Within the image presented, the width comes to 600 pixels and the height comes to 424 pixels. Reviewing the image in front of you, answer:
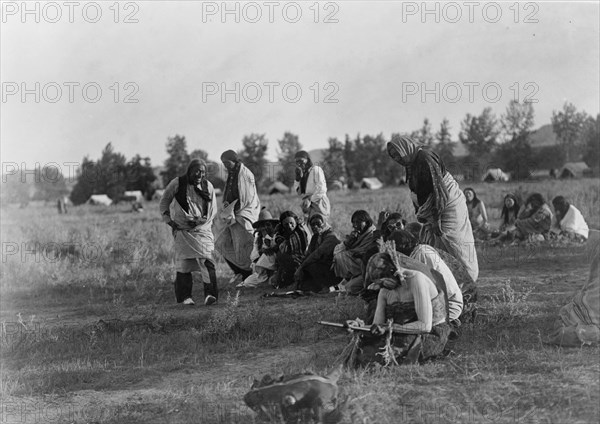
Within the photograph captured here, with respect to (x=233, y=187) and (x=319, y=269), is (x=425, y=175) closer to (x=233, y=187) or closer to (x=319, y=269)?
(x=319, y=269)

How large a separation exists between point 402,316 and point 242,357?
1.59 meters

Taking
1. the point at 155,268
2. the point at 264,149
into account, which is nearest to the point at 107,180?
the point at 264,149

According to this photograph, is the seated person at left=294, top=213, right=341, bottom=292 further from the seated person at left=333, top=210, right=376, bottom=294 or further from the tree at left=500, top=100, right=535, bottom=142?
the tree at left=500, top=100, right=535, bottom=142

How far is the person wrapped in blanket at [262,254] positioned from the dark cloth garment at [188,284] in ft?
2.89

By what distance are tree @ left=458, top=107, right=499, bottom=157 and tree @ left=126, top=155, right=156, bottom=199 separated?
24.8m

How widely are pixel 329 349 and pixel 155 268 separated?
18.7 ft

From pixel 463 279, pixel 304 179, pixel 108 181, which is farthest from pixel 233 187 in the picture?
pixel 108 181

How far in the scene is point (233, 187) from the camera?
927 centimetres

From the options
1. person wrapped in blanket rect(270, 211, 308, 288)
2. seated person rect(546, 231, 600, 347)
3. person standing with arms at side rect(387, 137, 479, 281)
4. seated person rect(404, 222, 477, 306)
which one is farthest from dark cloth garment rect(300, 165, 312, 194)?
seated person rect(546, 231, 600, 347)

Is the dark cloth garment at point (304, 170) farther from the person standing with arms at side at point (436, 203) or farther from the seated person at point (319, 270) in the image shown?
the person standing with arms at side at point (436, 203)

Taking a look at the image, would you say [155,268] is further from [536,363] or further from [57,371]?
[536,363]

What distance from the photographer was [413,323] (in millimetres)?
4965

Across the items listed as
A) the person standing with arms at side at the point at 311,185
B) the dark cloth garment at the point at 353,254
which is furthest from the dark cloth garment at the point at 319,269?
the person standing with arms at side at the point at 311,185

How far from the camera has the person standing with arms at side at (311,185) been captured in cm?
932
